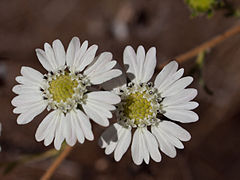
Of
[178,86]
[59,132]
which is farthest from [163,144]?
[59,132]

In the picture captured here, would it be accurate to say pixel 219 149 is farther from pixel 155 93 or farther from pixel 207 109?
pixel 155 93

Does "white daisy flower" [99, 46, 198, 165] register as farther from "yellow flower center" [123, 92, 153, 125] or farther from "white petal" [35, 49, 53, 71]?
"white petal" [35, 49, 53, 71]

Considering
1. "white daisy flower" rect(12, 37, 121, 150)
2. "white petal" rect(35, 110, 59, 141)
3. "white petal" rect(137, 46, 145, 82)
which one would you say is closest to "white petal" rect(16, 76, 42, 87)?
"white daisy flower" rect(12, 37, 121, 150)

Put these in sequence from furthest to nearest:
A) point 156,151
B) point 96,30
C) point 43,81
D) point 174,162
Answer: point 96,30 → point 174,162 → point 43,81 → point 156,151

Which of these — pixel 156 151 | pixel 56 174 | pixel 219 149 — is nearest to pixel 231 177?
pixel 219 149

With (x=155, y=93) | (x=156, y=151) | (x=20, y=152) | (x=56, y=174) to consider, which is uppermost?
(x=155, y=93)

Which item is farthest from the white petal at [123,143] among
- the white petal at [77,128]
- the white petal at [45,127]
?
the white petal at [45,127]
